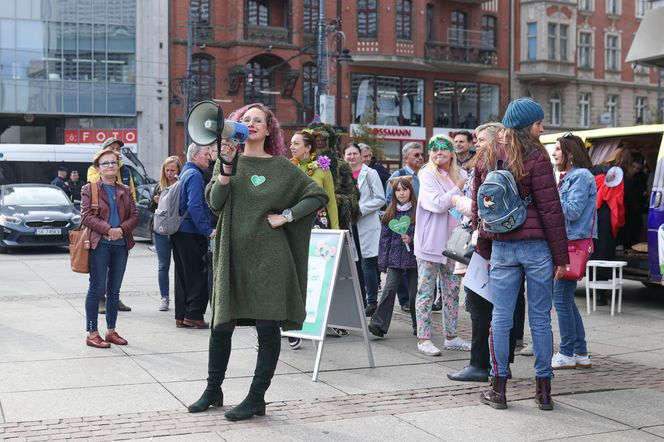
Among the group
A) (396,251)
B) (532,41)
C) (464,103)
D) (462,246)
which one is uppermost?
(532,41)

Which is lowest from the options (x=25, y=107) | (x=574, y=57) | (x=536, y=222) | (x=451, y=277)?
(x=451, y=277)

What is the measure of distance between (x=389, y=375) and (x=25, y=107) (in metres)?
36.7

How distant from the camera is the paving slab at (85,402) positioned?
5594mm

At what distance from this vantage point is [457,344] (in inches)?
314

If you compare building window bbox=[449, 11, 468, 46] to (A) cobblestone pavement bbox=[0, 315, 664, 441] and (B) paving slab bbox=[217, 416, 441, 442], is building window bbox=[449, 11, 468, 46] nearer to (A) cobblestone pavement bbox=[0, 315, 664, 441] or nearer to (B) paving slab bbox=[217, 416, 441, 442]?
(A) cobblestone pavement bbox=[0, 315, 664, 441]

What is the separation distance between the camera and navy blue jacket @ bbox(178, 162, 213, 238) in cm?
901

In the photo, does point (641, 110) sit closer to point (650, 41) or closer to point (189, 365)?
point (650, 41)

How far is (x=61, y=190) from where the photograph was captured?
2044 cm

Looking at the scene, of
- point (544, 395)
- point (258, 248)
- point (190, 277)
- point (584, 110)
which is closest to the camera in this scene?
point (258, 248)

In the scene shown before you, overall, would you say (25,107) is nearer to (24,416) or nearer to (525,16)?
(525,16)

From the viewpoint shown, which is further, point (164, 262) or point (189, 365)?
point (164, 262)

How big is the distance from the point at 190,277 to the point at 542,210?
15.0 ft

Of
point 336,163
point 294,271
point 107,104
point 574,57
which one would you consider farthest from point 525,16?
point 294,271

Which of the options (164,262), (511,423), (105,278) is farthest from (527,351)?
(164,262)
